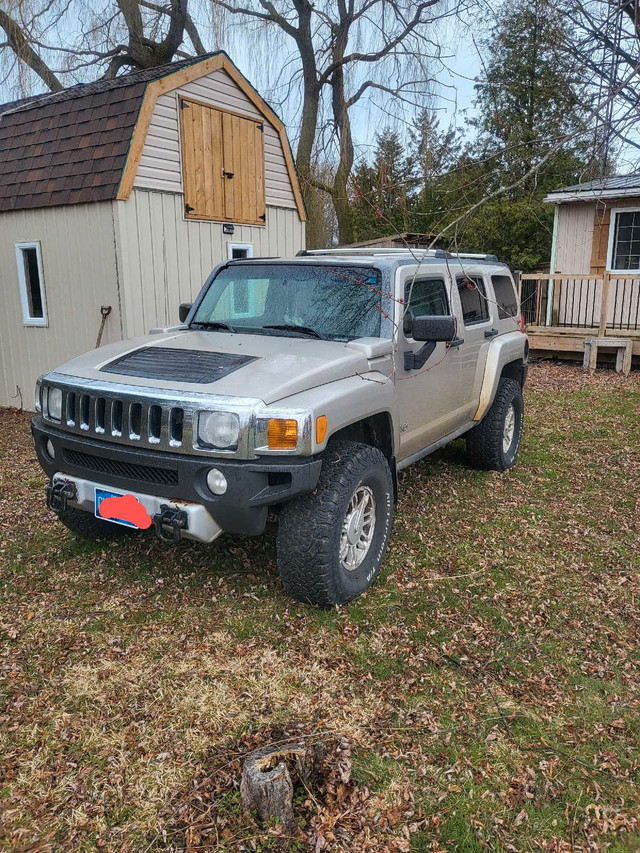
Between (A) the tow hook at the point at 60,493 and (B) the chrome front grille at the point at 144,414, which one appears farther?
(A) the tow hook at the point at 60,493

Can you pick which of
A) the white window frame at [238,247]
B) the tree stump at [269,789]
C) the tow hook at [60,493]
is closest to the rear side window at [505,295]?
the tow hook at [60,493]

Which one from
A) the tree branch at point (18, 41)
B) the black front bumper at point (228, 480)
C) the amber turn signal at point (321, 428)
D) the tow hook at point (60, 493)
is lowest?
the tow hook at point (60, 493)

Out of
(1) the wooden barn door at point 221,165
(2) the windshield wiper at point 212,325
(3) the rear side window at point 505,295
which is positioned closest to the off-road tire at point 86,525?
(2) the windshield wiper at point 212,325

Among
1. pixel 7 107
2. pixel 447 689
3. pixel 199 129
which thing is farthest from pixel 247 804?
pixel 7 107

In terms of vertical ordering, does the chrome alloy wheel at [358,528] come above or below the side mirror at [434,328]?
below

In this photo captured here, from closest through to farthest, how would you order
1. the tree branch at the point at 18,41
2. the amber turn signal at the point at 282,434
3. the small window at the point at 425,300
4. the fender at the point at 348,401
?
1. the amber turn signal at the point at 282,434
2. the fender at the point at 348,401
3. the small window at the point at 425,300
4. the tree branch at the point at 18,41

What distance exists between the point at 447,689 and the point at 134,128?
7106mm

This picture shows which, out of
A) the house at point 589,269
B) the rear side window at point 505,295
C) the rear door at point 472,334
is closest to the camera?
the rear door at point 472,334

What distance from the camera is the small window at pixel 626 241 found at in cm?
1364

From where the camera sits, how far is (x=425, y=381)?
4598 mm

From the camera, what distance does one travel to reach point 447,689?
3.07 metres

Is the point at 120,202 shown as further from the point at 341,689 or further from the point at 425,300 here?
the point at 341,689

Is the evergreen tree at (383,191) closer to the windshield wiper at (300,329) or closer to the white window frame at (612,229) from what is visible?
the windshield wiper at (300,329)

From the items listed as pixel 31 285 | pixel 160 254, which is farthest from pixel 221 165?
pixel 31 285
